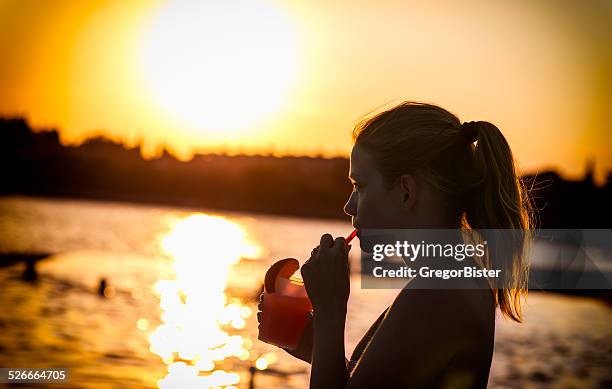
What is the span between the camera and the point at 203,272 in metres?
63.9

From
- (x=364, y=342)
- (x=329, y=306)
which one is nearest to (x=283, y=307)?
(x=364, y=342)

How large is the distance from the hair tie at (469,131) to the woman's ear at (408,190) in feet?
0.59

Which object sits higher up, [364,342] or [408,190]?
[408,190]

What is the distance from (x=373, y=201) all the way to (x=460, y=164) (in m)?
0.24

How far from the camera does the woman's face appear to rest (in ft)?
6.13

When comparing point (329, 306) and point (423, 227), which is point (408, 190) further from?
point (329, 306)

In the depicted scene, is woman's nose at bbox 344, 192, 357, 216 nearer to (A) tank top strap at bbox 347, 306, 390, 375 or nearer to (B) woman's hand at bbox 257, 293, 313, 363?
(A) tank top strap at bbox 347, 306, 390, 375

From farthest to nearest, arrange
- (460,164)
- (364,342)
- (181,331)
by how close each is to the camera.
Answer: (181,331)
(364,342)
(460,164)

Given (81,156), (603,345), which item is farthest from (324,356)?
(81,156)

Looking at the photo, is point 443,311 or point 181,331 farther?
A: point 181,331

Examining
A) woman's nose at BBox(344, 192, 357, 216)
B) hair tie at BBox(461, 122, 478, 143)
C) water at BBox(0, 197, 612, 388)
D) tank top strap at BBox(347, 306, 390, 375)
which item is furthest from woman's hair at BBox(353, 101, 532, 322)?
water at BBox(0, 197, 612, 388)

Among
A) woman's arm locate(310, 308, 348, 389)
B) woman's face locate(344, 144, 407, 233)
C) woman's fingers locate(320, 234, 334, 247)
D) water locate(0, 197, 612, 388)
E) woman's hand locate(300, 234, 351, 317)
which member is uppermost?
water locate(0, 197, 612, 388)

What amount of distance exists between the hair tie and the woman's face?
0.22m

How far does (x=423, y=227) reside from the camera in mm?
1871
